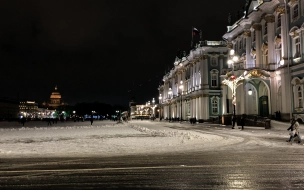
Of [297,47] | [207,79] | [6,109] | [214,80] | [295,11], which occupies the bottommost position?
[6,109]

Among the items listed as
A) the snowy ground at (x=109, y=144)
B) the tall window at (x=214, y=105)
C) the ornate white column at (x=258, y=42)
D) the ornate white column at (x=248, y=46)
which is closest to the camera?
the snowy ground at (x=109, y=144)

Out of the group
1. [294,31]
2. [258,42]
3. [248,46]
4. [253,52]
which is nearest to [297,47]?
[294,31]

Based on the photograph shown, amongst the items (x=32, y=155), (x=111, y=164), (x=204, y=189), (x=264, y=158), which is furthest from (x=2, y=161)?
(x=264, y=158)

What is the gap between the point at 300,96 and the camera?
129 ft

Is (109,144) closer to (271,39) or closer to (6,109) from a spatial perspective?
(271,39)

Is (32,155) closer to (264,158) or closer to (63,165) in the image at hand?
(63,165)

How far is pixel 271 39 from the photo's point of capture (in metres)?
45.2

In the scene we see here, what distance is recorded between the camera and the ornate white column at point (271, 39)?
44.9 meters

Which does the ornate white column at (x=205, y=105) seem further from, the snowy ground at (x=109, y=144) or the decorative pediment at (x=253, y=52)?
the snowy ground at (x=109, y=144)

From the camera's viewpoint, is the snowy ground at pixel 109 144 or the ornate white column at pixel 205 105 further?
the ornate white column at pixel 205 105

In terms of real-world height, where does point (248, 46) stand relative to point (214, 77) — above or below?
above

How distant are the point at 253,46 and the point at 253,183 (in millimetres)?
46232

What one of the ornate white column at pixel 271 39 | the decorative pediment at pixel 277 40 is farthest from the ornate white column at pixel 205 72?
the decorative pediment at pixel 277 40

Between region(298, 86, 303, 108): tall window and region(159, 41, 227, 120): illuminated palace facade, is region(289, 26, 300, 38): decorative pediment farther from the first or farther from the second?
region(159, 41, 227, 120): illuminated palace facade
